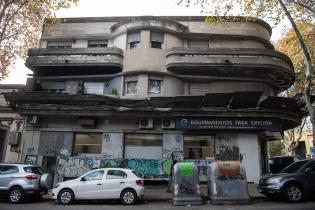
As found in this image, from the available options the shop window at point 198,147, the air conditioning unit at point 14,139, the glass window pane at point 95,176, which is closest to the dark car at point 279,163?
the shop window at point 198,147

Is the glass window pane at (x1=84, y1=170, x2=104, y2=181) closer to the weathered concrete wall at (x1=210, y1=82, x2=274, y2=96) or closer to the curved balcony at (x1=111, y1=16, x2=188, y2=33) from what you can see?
the weathered concrete wall at (x1=210, y1=82, x2=274, y2=96)

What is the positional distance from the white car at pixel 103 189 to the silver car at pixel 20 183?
1.13m

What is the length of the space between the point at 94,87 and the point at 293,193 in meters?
13.1

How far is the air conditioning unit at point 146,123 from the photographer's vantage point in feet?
53.7

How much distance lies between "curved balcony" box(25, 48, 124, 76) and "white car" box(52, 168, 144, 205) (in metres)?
8.04

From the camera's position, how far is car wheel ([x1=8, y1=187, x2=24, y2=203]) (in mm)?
12188

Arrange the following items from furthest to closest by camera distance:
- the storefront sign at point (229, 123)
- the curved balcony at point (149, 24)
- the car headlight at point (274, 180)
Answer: the curved balcony at point (149, 24)
the storefront sign at point (229, 123)
the car headlight at point (274, 180)

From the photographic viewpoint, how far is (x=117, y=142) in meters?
16.6

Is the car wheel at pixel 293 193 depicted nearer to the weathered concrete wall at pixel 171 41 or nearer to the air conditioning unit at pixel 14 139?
the weathered concrete wall at pixel 171 41

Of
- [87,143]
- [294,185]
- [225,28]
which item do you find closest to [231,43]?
[225,28]

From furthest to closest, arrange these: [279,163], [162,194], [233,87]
A: [279,163], [233,87], [162,194]

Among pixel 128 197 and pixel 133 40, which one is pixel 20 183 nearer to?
pixel 128 197

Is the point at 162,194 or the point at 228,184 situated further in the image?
the point at 162,194

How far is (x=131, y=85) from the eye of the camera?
18016mm
